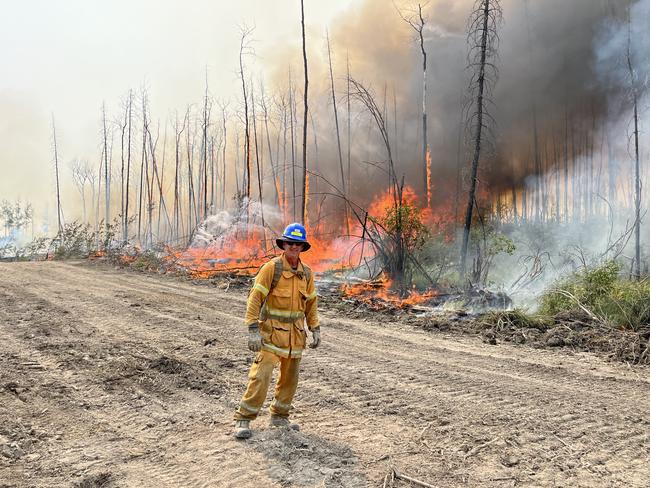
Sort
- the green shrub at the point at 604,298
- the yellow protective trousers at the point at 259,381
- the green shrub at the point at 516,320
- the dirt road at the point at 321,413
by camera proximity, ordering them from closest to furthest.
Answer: the dirt road at the point at 321,413
the yellow protective trousers at the point at 259,381
the green shrub at the point at 604,298
the green shrub at the point at 516,320

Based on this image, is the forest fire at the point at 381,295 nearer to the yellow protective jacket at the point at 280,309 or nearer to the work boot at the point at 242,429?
the yellow protective jacket at the point at 280,309

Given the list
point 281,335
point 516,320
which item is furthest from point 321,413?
point 516,320

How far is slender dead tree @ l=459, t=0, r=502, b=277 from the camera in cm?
1277

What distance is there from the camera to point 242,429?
3914 millimetres

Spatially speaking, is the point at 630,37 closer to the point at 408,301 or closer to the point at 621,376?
the point at 408,301

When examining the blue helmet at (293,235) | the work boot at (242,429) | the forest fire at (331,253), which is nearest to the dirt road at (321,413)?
the work boot at (242,429)

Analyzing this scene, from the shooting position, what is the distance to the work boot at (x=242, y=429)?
3906 mm

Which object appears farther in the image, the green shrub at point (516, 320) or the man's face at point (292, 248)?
the green shrub at point (516, 320)

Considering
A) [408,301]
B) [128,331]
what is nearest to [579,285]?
[408,301]

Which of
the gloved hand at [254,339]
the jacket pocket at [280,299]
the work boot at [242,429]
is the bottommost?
the work boot at [242,429]

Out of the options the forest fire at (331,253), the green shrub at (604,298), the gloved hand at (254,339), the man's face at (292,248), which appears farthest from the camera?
the forest fire at (331,253)

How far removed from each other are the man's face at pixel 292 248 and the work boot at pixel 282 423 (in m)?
1.47

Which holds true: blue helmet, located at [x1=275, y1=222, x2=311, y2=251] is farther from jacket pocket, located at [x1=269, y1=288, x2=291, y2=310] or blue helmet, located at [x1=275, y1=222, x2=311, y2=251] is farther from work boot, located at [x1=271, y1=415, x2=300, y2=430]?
work boot, located at [x1=271, y1=415, x2=300, y2=430]

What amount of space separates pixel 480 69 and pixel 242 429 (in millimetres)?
12317
